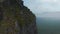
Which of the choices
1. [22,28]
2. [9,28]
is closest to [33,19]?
[22,28]

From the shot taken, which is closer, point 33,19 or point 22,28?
point 22,28

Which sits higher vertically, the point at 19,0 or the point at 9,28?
the point at 19,0

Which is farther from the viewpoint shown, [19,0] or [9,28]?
[19,0]

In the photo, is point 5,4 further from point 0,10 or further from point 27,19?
point 27,19

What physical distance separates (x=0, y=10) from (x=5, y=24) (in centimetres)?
174

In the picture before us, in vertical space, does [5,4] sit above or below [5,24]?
above

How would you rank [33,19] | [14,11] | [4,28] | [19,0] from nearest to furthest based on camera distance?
[4,28] → [14,11] → [19,0] → [33,19]

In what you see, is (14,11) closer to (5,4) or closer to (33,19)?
(5,4)

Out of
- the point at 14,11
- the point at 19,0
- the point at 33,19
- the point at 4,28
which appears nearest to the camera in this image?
the point at 4,28

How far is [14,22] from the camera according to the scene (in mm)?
33219

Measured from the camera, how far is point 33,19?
43281mm

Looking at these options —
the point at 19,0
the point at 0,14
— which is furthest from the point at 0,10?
the point at 19,0

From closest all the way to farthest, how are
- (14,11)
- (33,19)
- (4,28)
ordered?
(4,28) → (14,11) → (33,19)

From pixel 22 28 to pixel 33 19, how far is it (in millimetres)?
8293
